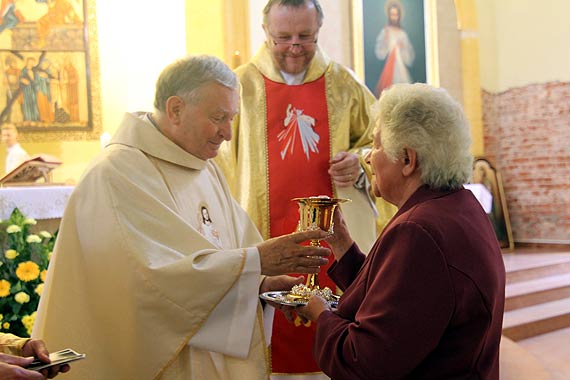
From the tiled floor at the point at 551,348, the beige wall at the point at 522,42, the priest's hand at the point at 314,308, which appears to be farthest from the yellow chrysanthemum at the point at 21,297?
the beige wall at the point at 522,42

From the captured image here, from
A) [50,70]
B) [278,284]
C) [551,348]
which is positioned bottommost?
[551,348]

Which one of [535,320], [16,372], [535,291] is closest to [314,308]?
[16,372]

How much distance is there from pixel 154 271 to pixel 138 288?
7 centimetres

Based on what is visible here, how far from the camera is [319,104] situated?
3.71 meters

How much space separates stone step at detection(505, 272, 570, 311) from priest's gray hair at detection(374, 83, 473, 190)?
5728 millimetres

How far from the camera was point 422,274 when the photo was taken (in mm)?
1874

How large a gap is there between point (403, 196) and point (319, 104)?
5.31 ft

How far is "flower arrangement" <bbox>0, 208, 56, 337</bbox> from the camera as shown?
4008mm

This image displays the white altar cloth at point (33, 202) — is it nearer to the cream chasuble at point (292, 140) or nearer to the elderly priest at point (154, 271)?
the cream chasuble at point (292, 140)

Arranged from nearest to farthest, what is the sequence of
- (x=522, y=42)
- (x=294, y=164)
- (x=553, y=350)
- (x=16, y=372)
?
(x=16, y=372) → (x=294, y=164) → (x=553, y=350) → (x=522, y=42)

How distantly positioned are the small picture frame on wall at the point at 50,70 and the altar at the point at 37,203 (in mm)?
4492

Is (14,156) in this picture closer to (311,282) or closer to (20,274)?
(20,274)

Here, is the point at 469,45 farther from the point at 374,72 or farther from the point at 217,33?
the point at 217,33

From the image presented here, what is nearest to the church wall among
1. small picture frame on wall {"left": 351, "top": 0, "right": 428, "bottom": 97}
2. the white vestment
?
small picture frame on wall {"left": 351, "top": 0, "right": 428, "bottom": 97}
